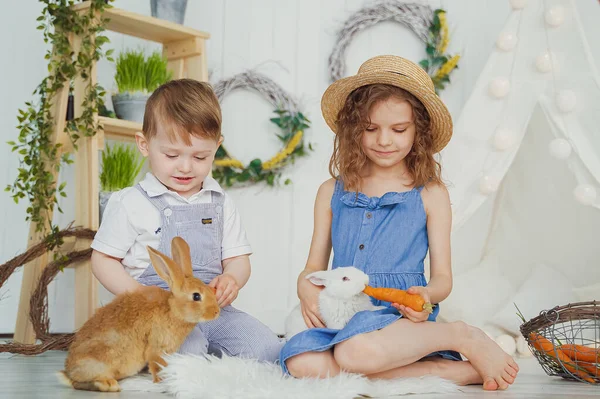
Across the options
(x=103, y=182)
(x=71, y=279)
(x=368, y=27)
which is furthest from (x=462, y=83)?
(x=71, y=279)

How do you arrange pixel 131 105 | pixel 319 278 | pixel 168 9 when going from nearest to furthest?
pixel 319 278 → pixel 131 105 → pixel 168 9

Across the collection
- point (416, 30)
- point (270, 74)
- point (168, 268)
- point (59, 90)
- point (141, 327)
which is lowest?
point (141, 327)

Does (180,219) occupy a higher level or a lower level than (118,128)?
lower

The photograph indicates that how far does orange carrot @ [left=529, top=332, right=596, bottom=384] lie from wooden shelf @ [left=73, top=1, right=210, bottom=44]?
1722mm

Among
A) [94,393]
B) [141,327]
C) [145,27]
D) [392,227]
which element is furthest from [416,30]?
[94,393]

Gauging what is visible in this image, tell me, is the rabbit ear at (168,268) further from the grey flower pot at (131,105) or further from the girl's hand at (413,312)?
the grey flower pot at (131,105)

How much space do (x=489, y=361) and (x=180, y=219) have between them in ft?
2.65

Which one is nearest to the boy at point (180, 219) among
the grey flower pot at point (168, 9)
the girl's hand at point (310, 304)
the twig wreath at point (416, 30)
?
the girl's hand at point (310, 304)

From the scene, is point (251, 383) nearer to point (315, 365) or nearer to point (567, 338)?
point (315, 365)

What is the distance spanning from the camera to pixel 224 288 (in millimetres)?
1741

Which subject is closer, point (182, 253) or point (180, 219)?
point (182, 253)

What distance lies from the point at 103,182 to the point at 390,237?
4.14 ft

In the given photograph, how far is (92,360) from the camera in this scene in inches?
60.7

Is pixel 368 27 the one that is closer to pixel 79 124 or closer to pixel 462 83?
pixel 462 83
